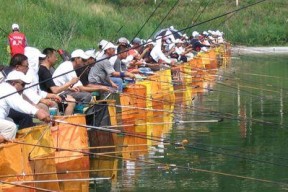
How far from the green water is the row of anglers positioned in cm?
125

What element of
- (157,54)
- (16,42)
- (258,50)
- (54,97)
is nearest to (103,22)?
(157,54)

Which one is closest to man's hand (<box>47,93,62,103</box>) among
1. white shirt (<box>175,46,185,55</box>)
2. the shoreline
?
white shirt (<box>175,46,185,55</box>)

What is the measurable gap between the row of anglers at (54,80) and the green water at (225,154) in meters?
1.25

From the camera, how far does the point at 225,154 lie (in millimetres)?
12336

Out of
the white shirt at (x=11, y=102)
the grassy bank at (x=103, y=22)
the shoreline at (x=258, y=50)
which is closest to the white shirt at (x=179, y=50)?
the grassy bank at (x=103, y=22)

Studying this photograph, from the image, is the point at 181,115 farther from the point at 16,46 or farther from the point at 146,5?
the point at 146,5

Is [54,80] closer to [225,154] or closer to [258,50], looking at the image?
[225,154]

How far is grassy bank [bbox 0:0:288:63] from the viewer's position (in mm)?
26047

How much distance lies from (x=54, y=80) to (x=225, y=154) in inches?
114

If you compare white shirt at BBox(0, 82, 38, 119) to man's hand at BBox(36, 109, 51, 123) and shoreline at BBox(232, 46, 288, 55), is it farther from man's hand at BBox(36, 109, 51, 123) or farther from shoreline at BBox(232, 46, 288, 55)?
shoreline at BBox(232, 46, 288, 55)

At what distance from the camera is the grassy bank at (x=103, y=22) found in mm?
26047

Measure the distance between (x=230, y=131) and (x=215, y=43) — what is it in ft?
77.9

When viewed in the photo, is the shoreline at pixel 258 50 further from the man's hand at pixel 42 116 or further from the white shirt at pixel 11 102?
the white shirt at pixel 11 102

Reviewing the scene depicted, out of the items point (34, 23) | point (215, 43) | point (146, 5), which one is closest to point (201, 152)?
point (34, 23)
